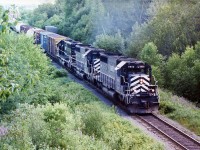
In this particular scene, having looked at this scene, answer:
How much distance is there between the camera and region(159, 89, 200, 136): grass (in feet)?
63.2

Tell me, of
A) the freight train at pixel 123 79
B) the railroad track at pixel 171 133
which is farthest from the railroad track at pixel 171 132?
the freight train at pixel 123 79

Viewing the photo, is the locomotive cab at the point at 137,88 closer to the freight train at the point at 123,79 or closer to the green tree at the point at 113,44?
the freight train at the point at 123,79

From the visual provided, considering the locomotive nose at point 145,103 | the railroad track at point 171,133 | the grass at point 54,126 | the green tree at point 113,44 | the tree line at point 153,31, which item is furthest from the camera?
the green tree at point 113,44

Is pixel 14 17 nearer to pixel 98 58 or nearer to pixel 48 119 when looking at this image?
pixel 48 119

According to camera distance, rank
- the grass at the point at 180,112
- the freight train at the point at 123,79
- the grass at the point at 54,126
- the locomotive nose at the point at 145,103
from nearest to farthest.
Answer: the grass at the point at 54,126 < the grass at the point at 180,112 < the locomotive nose at the point at 145,103 < the freight train at the point at 123,79

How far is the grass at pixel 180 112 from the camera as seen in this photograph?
63.2ft

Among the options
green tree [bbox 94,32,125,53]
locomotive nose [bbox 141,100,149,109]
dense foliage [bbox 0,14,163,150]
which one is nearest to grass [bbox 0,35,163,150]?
dense foliage [bbox 0,14,163,150]

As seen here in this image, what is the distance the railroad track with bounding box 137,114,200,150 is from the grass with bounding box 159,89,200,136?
1.17 meters

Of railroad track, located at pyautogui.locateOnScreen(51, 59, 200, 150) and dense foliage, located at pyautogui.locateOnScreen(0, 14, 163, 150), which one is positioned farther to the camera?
railroad track, located at pyautogui.locateOnScreen(51, 59, 200, 150)

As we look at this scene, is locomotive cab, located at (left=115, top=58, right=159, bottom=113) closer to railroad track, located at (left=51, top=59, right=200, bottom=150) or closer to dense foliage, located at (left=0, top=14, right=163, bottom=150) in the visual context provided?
railroad track, located at (left=51, top=59, right=200, bottom=150)

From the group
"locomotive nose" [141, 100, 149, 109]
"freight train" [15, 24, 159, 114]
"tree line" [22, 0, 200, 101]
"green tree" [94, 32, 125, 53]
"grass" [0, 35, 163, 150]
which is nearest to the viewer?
"grass" [0, 35, 163, 150]

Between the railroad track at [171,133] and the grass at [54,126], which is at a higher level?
the grass at [54,126]

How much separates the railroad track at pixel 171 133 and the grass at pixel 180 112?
1.17 meters

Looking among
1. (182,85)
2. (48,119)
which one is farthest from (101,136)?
(182,85)
